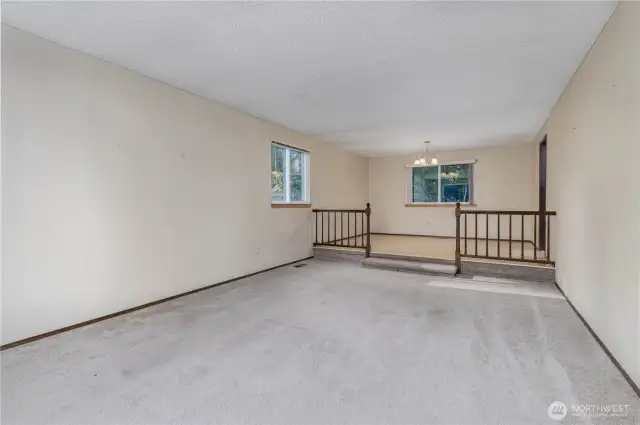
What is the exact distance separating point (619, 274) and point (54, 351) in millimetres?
3853

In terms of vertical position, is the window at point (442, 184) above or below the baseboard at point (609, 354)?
above

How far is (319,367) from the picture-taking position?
206 centimetres

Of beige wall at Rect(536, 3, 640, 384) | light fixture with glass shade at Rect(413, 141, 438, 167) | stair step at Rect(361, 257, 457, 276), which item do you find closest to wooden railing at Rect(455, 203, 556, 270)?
stair step at Rect(361, 257, 457, 276)

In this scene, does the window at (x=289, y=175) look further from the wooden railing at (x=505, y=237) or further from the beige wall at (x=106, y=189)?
the wooden railing at (x=505, y=237)

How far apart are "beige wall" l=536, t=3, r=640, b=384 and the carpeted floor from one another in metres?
0.27

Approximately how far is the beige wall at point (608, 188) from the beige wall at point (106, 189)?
3.82 meters

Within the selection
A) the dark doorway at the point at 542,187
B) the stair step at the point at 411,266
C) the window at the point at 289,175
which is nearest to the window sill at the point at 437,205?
the dark doorway at the point at 542,187

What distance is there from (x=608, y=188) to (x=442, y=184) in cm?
588

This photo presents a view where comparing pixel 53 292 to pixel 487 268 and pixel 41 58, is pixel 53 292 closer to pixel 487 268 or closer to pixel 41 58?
pixel 41 58

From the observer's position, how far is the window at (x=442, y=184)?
7754mm

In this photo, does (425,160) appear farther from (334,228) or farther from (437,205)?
(334,228)

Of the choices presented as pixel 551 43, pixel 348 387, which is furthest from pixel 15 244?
pixel 551 43

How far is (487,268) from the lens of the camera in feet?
15.2

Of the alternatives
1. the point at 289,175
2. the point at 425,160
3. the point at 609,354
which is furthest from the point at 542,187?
the point at 289,175
